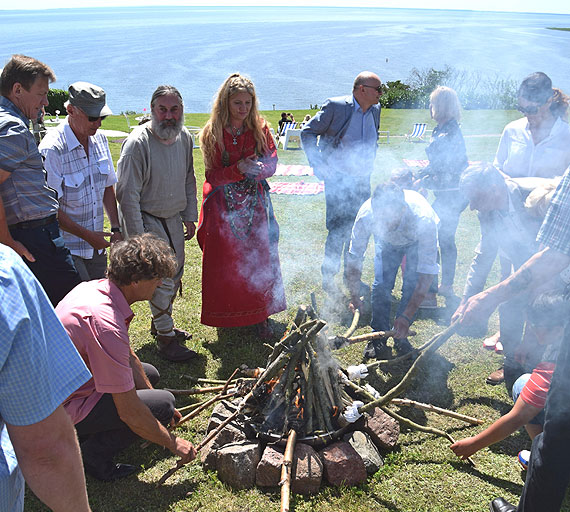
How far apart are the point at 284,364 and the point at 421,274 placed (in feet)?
4.44

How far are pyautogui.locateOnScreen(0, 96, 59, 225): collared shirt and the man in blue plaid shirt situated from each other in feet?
9.64

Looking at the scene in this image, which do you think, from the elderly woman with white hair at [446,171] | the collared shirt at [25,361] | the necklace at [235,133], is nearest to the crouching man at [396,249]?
the elderly woman with white hair at [446,171]

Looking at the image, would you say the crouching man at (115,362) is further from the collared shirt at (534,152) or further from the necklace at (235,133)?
the collared shirt at (534,152)

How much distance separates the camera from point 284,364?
10.2 ft

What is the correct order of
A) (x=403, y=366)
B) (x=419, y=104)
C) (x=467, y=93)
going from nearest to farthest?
1. (x=403, y=366)
2. (x=467, y=93)
3. (x=419, y=104)

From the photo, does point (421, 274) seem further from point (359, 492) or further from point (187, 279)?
point (187, 279)

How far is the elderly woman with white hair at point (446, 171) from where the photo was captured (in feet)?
16.3

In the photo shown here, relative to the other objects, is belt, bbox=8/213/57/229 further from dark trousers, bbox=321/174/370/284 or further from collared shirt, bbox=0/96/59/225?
dark trousers, bbox=321/174/370/284

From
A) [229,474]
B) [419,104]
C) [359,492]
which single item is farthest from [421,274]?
[419,104]

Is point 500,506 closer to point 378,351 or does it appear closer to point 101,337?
point 378,351

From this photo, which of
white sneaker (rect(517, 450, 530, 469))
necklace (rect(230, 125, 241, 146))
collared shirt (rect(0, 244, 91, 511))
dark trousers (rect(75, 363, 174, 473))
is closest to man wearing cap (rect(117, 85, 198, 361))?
necklace (rect(230, 125, 241, 146))

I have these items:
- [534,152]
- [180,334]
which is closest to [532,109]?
[534,152]

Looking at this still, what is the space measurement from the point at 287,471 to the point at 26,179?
2328 millimetres

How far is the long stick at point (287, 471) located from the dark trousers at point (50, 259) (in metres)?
1.79
